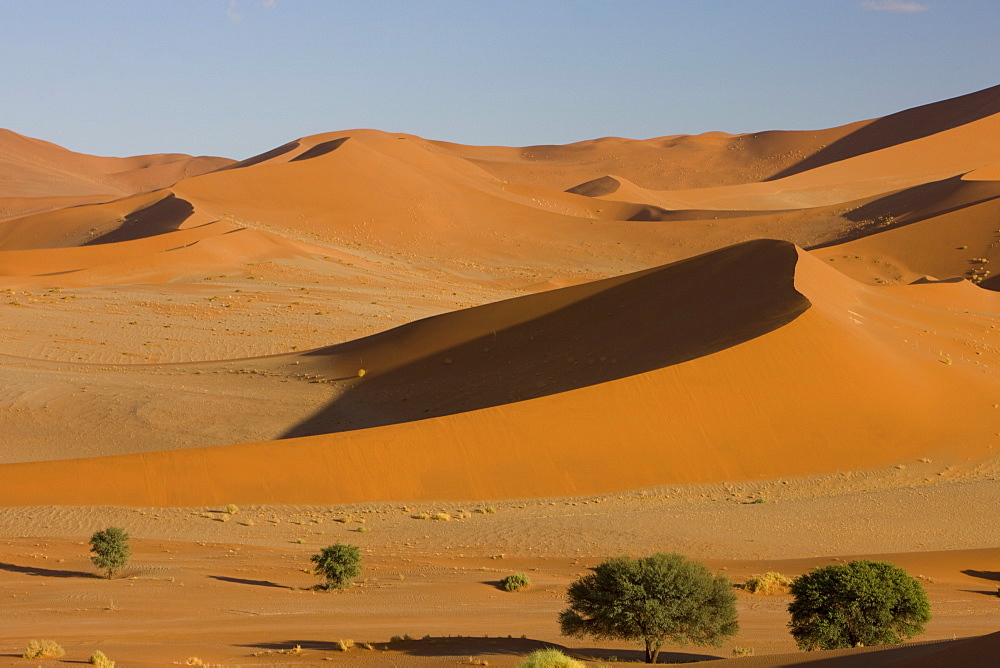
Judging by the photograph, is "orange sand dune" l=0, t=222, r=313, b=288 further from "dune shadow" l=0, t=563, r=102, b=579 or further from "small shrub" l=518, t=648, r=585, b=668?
"small shrub" l=518, t=648, r=585, b=668

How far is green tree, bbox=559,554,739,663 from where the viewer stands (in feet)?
30.0

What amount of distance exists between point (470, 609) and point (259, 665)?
3.40 metres

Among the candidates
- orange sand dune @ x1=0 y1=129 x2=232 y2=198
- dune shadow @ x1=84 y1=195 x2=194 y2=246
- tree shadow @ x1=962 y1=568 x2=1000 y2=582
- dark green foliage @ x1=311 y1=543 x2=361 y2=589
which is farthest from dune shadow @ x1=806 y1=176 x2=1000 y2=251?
orange sand dune @ x1=0 y1=129 x2=232 y2=198

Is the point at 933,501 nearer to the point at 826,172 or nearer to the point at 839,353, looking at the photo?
the point at 839,353

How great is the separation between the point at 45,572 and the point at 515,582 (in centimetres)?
558

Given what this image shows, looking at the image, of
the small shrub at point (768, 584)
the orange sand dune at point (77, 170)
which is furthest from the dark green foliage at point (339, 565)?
the orange sand dune at point (77, 170)

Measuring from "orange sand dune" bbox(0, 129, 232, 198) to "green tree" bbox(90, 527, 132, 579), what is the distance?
434 feet

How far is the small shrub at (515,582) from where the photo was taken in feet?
40.2

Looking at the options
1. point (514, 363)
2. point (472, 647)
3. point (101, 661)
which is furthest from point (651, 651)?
point (514, 363)

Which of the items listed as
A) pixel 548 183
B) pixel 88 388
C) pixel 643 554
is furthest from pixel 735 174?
pixel 643 554

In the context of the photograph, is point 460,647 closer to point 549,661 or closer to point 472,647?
point 472,647

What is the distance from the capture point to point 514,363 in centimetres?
2655

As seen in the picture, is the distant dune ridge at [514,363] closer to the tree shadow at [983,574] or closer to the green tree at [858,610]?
the tree shadow at [983,574]

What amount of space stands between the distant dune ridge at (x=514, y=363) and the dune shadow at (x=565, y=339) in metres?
0.10
